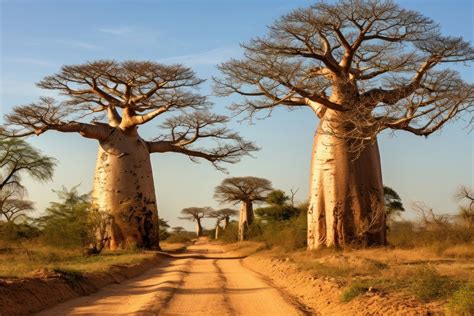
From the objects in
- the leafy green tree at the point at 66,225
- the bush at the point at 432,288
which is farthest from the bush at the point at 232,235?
the bush at the point at 432,288

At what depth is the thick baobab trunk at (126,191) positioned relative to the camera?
1459 centimetres

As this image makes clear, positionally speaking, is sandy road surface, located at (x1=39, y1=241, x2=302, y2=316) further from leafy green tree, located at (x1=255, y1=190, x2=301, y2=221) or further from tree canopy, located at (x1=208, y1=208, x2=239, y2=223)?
tree canopy, located at (x1=208, y1=208, x2=239, y2=223)

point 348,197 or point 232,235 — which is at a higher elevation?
point 348,197

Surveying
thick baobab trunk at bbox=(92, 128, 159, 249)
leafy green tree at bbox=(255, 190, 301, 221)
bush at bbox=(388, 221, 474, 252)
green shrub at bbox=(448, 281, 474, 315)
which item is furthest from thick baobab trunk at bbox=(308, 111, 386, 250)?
leafy green tree at bbox=(255, 190, 301, 221)

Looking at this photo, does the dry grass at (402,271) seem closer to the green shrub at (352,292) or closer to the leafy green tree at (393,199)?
the green shrub at (352,292)

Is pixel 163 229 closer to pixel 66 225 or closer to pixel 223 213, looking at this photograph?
pixel 223 213

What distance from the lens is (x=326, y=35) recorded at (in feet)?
34.0

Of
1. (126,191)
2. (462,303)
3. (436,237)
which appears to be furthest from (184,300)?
(126,191)

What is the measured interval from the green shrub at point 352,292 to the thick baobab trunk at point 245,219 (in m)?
20.7

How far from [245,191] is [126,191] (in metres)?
15.9

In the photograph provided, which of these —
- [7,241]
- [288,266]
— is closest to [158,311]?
[288,266]

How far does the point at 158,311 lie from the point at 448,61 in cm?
770

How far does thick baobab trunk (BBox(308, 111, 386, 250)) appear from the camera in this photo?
10.4 m

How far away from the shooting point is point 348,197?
34.5 feet
